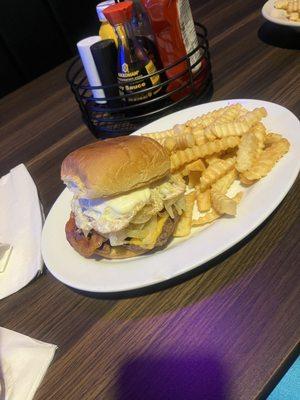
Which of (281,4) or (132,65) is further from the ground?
(132,65)

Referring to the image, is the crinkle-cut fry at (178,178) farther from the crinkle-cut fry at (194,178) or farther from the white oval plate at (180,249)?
the white oval plate at (180,249)

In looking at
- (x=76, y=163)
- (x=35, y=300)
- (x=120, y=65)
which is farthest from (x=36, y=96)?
(x=35, y=300)

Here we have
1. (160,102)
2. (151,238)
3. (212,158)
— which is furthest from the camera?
(160,102)

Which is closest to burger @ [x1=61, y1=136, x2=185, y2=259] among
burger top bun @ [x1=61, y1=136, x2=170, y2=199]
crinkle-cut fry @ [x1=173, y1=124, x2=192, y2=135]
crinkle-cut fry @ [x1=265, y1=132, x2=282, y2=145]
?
burger top bun @ [x1=61, y1=136, x2=170, y2=199]

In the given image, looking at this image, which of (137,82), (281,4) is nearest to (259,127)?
(137,82)

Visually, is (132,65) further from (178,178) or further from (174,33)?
(178,178)

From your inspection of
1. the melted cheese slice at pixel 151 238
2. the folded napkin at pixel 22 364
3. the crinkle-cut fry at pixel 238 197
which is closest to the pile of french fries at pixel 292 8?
the crinkle-cut fry at pixel 238 197

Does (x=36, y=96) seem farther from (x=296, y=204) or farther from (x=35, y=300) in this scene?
(x=296, y=204)
